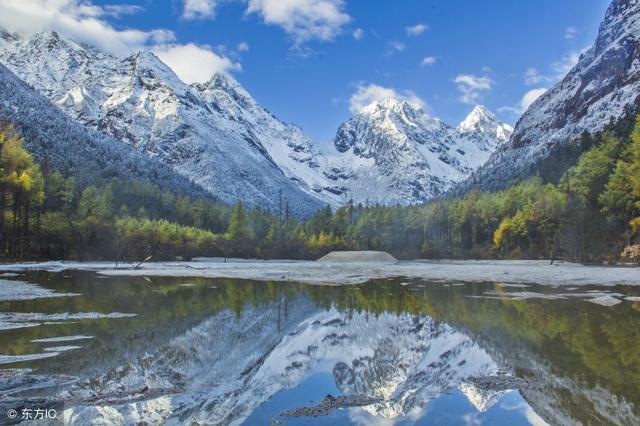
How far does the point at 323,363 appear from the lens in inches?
617

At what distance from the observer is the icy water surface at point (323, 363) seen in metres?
10.4

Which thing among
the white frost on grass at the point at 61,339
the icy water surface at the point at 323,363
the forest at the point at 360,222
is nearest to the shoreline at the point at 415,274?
the forest at the point at 360,222

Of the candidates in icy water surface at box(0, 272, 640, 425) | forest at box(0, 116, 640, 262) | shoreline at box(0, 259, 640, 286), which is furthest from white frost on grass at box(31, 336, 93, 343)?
forest at box(0, 116, 640, 262)

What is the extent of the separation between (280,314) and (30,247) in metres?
70.2

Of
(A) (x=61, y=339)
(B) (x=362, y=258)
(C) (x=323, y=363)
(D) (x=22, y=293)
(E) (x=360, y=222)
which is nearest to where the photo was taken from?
(C) (x=323, y=363)

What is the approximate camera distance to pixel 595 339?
56.0ft

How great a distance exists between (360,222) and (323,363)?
463 feet

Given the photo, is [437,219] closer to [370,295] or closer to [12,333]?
[370,295]

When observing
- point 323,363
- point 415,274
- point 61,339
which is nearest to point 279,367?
point 323,363

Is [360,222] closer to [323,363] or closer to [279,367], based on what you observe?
[323,363]

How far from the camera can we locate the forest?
70250 mm

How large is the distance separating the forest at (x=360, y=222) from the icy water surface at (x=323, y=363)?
45951mm

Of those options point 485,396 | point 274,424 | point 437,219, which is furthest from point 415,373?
point 437,219

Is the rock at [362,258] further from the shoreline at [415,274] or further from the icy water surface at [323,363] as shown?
the icy water surface at [323,363]
